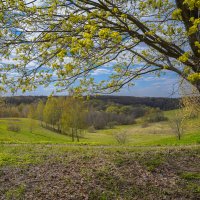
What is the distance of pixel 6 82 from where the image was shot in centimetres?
774

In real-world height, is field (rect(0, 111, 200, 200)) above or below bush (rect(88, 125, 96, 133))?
above

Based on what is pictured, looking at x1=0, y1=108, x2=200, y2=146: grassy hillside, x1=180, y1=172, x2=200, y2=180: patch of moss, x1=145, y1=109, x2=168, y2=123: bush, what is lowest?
x1=0, y1=108, x2=200, y2=146: grassy hillside

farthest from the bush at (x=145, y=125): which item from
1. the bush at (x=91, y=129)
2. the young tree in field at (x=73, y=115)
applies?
the young tree in field at (x=73, y=115)

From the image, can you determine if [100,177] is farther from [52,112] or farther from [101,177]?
[52,112]

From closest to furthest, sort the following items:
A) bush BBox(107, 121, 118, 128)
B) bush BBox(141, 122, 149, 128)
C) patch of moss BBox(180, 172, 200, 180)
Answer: patch of moss BBox(180, 172, 200, 180) → bush BBox(141, 122, 149, 128) → bush BBox(107, 121, 118, 128)

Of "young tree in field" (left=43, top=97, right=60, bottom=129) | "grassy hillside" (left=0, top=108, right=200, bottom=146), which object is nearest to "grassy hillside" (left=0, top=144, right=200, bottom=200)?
"grassy hillside" (left=0, top=108, right=200, bottom=146)

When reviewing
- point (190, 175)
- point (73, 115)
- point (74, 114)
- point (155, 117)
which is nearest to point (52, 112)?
point (73, 115)

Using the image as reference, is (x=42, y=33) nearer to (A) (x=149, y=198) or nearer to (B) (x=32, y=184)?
(B) (x=32, y=184)

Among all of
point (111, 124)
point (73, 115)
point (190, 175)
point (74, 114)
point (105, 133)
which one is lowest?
point (105, 133)

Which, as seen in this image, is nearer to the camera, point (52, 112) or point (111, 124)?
point (52, 112)

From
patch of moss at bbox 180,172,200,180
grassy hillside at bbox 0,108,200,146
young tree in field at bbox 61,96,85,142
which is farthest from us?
grassy hillside at bbox 0,108,200,146

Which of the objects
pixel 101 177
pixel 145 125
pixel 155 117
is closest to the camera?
pixel 101 177

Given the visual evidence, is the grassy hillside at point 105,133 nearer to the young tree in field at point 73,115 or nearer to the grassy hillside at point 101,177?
the young tree in field at point 73,115

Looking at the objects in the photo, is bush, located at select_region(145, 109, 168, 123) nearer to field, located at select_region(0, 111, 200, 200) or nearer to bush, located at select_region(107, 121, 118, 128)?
bush, located at select_region(107, 121, 118, 128)
